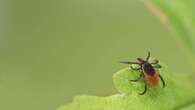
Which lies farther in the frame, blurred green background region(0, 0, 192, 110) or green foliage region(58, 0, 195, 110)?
blurred green background region(0, 0, 192, 110)

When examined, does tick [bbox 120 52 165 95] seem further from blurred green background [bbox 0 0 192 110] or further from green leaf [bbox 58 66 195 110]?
blurred green background [bbox 0 0 192 110]

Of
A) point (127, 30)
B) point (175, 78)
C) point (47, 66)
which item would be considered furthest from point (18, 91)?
point (175, 78)

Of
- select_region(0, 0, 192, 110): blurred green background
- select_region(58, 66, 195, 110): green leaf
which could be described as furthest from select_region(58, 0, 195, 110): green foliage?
select_region(0, 0, 192, 110): blurred green background

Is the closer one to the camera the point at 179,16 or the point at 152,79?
the point at 152,79

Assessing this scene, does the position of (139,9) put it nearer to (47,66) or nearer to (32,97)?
(47,66)

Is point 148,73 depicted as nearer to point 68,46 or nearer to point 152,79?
point 152,79

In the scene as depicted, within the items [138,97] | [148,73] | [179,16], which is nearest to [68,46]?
[179,16]
